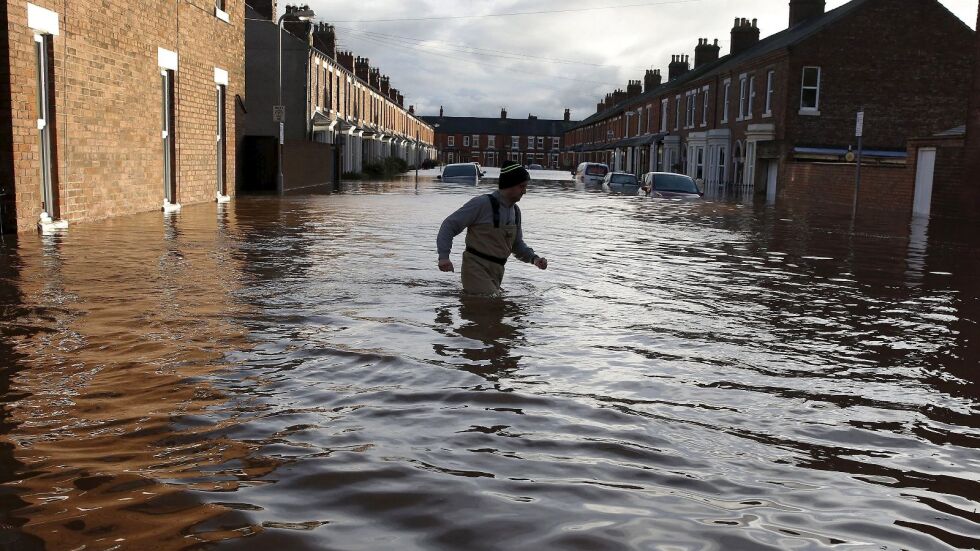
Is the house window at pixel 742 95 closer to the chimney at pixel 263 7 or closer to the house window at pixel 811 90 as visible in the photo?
the house window at pixel 811 90

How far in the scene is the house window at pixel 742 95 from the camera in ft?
151

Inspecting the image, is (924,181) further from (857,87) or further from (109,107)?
(109,107)

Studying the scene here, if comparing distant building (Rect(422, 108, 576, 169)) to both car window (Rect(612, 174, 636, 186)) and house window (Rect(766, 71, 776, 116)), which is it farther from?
car window (Rect(612, 174, 636, 186))

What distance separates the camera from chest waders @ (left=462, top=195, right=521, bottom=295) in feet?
28.0

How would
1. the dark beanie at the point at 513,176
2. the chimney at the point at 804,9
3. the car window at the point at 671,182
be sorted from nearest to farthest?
the dark beanie at the point at 513,176 → the car window at the point at 671,182 → the chimney at the point at 804,9

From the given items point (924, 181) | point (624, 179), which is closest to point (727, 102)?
point (624, 179)

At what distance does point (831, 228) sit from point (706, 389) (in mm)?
15749

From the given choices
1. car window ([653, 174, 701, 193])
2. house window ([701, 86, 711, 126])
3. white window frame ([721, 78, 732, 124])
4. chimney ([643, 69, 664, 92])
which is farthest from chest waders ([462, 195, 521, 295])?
chimney ([643, 69, 664, 92])

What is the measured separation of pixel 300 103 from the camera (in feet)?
142

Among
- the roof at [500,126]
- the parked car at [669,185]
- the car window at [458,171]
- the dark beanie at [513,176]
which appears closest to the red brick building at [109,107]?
the dark beanie at [513,176]

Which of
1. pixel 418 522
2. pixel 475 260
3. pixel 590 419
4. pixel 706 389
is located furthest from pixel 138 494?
pixel 475 260

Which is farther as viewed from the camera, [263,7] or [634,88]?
[634,88]

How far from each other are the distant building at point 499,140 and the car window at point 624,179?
111m

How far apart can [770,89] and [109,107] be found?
109 feet
